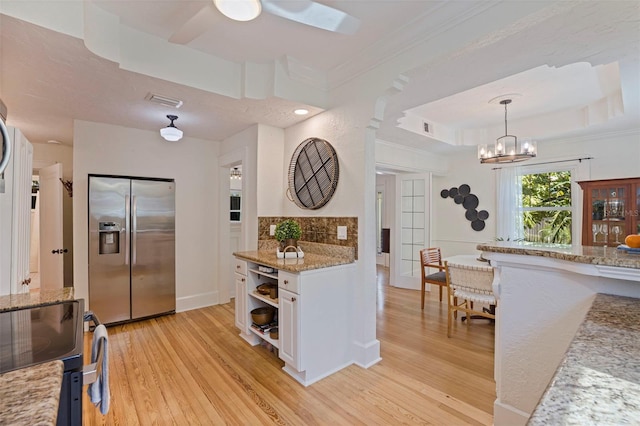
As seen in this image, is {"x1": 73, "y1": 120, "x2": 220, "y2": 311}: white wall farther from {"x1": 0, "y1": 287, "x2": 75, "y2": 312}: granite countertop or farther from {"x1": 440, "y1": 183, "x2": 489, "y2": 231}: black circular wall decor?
{"x1": 440, "y1": 183, "x2": 489, "y2": 231}: black circular wall decor

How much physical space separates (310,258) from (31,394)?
7.08 feet

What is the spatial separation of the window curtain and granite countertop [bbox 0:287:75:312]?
5524 mm

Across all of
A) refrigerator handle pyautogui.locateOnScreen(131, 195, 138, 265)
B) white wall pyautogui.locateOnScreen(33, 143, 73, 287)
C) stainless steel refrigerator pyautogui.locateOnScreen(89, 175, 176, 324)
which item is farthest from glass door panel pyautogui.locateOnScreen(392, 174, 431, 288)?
white wall pyautogui.locateOnScreen(33, 143, 73, 287)

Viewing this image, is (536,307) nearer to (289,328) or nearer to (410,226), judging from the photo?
(289,328)

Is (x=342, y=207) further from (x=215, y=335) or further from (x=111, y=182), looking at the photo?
(x=111, y=182)

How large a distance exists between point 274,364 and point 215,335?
96cm

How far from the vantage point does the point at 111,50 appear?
2.04 metres

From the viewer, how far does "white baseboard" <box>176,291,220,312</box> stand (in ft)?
13.0

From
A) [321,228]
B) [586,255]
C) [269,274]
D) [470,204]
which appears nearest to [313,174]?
[321,228]

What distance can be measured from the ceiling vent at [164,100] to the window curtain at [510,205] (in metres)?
4.91

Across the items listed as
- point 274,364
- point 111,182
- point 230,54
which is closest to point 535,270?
point 274,364

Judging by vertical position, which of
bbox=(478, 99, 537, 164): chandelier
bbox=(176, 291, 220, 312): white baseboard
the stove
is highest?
bbox=(478, 99, 537, 164): chandelier

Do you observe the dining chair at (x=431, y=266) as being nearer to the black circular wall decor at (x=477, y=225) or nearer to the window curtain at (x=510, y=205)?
the black circular wall decor at (x=477, y=225)

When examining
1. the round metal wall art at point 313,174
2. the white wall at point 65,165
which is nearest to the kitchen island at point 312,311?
the round metal wall art at point 313,174
